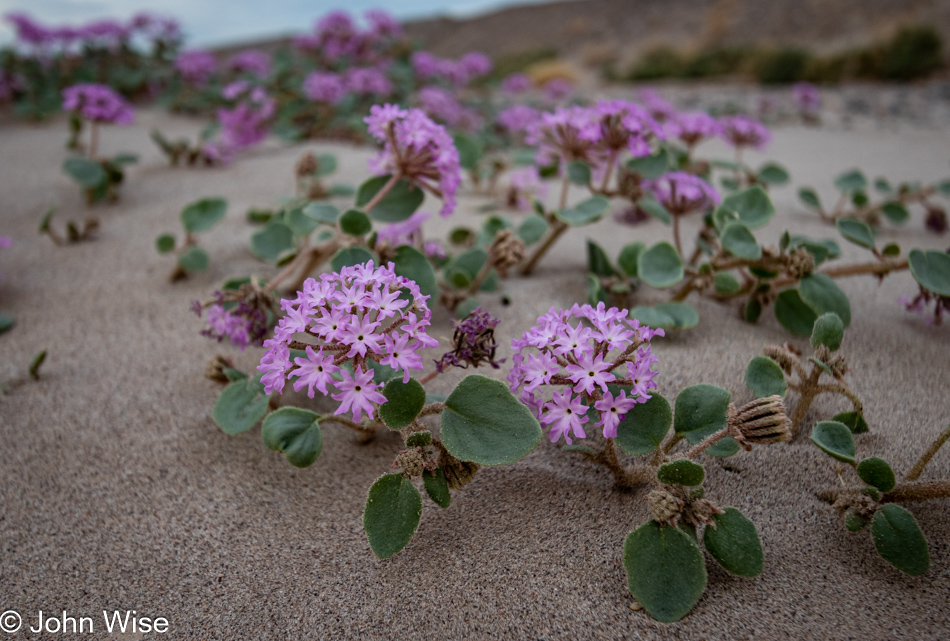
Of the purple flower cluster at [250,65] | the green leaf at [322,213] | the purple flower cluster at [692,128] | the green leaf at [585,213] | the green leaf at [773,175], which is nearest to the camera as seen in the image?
the green leaf at [322,213]

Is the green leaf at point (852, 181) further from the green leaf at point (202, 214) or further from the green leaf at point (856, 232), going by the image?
the green leaf at point (202, 214)

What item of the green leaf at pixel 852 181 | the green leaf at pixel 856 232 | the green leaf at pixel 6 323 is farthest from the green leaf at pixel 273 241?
the green leaf at pixel 852 181

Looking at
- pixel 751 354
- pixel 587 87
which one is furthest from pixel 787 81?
pixel 751 354

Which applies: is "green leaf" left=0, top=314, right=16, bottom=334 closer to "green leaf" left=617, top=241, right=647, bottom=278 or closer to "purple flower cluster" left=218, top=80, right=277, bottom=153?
"purple flower cluster" left=218, top=80, right=277, bottom=153

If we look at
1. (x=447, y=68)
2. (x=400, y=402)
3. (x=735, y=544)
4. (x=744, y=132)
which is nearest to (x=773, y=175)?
(x=744, y=132)

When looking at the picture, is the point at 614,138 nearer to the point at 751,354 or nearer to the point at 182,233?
the point at 751,354

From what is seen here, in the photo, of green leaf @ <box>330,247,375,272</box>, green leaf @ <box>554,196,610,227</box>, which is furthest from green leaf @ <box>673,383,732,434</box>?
green leaf @ <box>330,247,375,272</box>

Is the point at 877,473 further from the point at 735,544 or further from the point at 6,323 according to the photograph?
the point at 6,323
